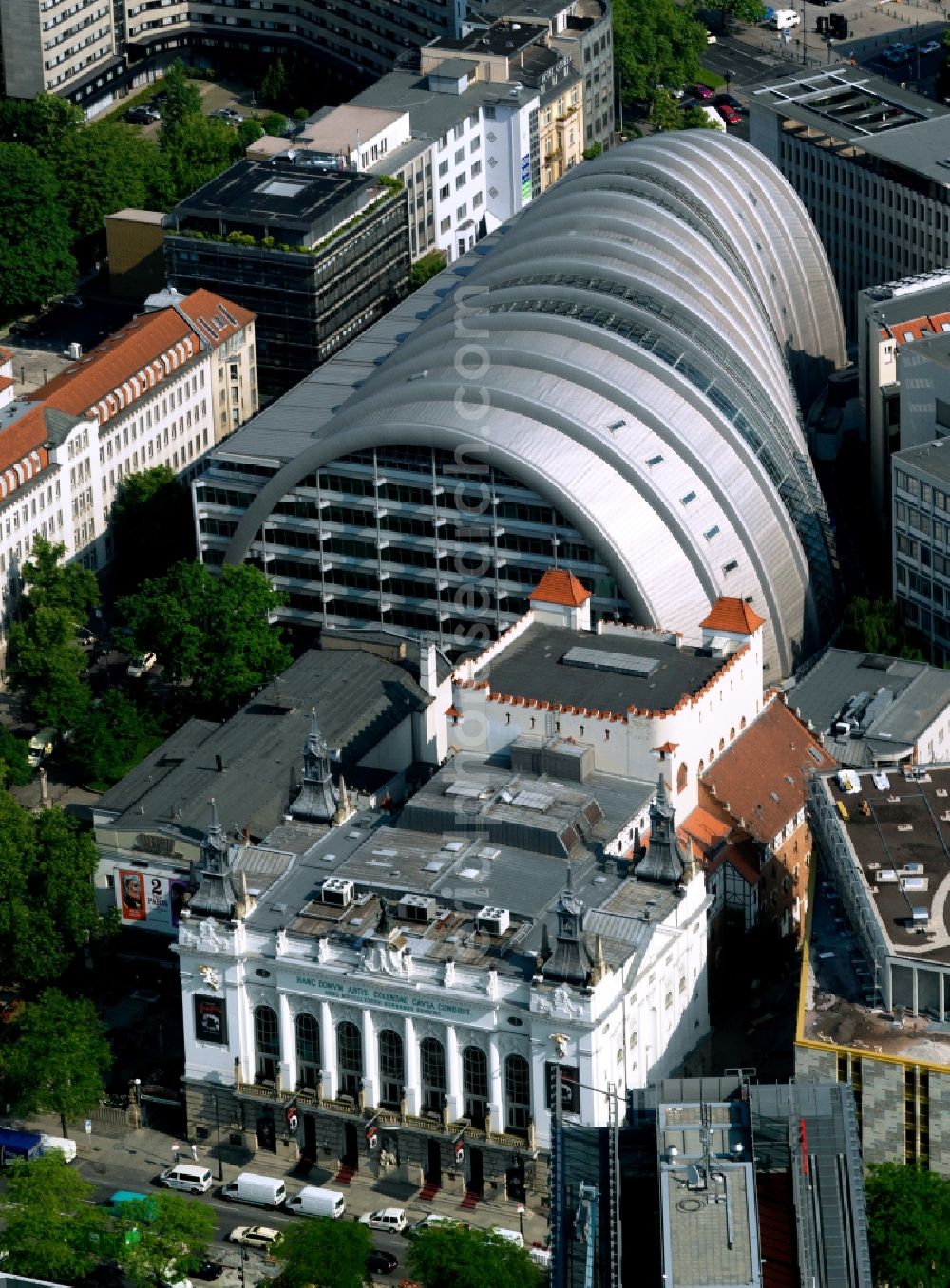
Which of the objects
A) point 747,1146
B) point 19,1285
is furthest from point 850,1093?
point 19,1285

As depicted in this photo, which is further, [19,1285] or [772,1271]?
[19,1285]

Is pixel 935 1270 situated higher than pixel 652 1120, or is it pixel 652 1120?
pixel 652 1120

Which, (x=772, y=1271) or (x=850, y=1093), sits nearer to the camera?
(x=772, y=1271)

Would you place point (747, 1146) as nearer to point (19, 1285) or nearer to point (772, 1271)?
point (772, 1271)

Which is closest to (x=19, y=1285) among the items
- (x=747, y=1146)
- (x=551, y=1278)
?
(x=551, y=1278)

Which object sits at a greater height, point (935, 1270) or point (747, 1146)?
point (747, 1146)

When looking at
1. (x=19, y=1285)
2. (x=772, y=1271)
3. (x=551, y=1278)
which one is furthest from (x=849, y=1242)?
(x=19, y=1285)

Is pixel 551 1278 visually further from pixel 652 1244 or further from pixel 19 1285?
pixel 19 1285

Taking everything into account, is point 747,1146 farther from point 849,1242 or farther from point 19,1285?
point 19,1285
